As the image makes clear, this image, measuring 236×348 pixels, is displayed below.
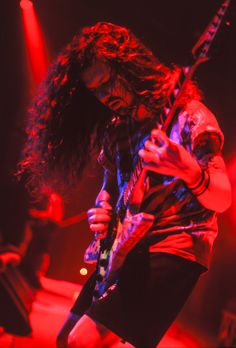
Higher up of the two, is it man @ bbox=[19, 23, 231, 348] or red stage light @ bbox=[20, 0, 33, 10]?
red stage light @ bbox=[20, 0, 33, 10]

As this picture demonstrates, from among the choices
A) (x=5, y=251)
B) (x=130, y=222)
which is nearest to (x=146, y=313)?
(x=130, y=222)

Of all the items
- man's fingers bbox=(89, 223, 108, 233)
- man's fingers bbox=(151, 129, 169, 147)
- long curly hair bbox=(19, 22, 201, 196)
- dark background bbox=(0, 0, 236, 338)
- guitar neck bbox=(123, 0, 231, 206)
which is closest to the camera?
man's fingers bbox=(151, 129, 169, 147)

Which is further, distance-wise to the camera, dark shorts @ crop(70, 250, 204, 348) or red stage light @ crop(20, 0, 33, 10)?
red stage light @ crop(20, 0, 33, 10)

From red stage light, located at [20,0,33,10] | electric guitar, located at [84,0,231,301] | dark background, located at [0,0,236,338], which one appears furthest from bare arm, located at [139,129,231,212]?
red stage light, located at [20,0,33,10]

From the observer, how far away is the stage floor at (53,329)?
4.11 meters

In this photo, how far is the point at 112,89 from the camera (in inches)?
89.8

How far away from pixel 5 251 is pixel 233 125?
5.14 m

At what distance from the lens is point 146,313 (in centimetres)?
173

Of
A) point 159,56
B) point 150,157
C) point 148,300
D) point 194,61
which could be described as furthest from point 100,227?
point 159,56

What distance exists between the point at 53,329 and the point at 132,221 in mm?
3688

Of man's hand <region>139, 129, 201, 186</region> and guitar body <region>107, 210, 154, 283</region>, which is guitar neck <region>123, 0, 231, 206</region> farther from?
guitar body <region>107, 210, 154, 283</region>

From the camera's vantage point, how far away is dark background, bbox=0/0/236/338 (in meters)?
5.95

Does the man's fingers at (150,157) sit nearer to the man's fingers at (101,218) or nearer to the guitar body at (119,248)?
the guitar body at (119,248)

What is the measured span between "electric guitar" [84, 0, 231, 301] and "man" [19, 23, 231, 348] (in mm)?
41
